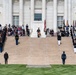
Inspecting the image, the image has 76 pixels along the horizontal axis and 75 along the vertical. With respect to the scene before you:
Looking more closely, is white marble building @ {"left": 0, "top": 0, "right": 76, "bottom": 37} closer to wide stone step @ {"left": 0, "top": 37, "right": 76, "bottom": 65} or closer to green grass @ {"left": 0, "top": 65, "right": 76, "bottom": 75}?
wide stone step @ {"left": 0, "top": 37, "right": 76, "bottom": 65}

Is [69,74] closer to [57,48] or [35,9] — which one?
[57,48]

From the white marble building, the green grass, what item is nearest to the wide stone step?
the green grass

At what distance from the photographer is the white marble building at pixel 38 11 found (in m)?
62.1

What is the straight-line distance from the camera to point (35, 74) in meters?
26.1

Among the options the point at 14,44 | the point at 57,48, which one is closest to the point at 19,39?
the point at 14,44

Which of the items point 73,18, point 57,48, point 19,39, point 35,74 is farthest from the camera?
point 73,18

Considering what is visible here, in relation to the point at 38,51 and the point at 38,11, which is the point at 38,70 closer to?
the point at 38,51

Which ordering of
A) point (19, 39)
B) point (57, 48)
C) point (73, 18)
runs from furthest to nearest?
point (73, 18), point (19, 39), point (57, 48)

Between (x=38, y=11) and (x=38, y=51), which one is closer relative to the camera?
(x=38, y=51)

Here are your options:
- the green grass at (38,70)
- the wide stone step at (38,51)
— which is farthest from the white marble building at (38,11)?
the green grass at (38,70)

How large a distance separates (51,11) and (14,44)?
20.0 meters

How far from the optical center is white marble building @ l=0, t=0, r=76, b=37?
6209cm

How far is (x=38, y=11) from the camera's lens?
6262cm

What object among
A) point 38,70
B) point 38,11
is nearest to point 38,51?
point 38,70
